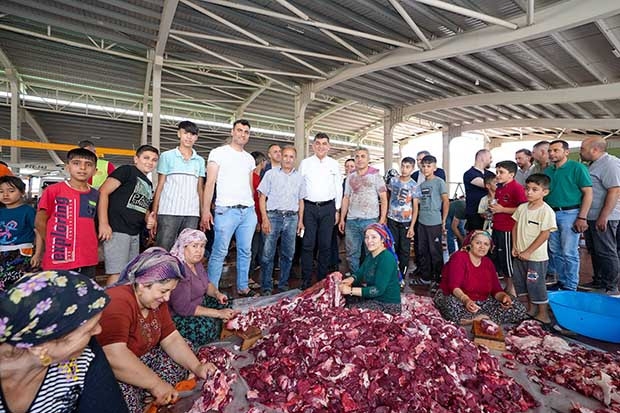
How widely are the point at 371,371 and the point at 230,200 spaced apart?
2.28 m

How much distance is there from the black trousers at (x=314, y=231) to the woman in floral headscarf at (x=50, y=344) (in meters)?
2.83

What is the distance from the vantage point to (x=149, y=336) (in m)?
1.85

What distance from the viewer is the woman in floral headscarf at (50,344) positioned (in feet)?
3.36

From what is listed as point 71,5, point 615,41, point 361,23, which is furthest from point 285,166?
point 615,41

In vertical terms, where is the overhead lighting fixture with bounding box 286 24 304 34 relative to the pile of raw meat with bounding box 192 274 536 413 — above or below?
above

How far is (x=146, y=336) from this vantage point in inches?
72.2

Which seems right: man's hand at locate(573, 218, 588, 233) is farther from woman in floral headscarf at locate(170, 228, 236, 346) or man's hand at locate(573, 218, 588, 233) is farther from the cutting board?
woman in floral headscarf at locate(170, 228, 236, 346)

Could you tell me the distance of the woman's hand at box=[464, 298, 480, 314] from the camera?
296 centimetres

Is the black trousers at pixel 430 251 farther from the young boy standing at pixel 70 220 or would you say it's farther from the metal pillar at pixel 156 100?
the metal pillar at pixel 156 100

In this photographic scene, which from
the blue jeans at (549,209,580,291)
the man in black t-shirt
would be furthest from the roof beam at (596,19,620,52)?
the blue jeans at (549,209,580,291)

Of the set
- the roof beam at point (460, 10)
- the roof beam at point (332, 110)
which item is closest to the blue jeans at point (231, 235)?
the roof beam at point (460, 10)

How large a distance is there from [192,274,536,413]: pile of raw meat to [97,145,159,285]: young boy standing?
1.64m

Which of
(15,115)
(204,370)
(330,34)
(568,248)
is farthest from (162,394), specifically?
(15,115)

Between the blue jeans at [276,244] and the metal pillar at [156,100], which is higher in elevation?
the metal pillar at [156,100]
